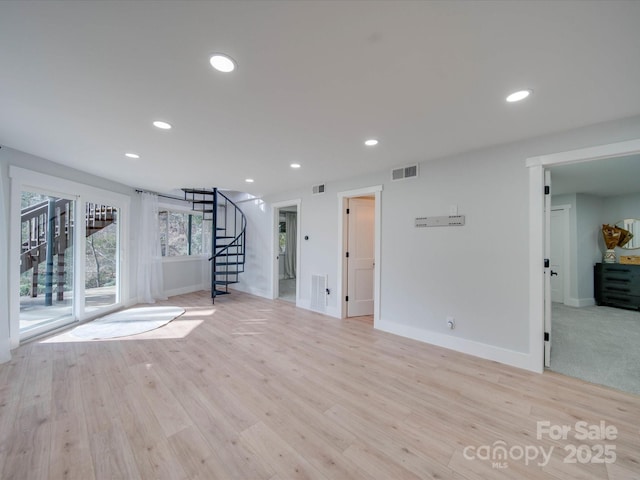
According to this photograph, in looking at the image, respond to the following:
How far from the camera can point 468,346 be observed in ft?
9.72

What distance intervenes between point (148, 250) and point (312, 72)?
5381 millimetres

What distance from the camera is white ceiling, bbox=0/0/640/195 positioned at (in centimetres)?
120

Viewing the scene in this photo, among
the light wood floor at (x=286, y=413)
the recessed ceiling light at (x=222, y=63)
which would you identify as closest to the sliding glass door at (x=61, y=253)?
the light wood floor at (x=286, y=413)

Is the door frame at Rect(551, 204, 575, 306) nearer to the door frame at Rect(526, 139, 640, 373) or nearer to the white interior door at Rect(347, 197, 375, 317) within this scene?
the door frame at Rect(526, 139, 640, 373)

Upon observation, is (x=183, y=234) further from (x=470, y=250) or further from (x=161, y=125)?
(x=470, y=250)

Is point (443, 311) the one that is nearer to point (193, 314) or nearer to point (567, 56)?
point (567, 56)

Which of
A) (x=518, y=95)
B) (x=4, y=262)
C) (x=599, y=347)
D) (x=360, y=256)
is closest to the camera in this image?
(x=518, y=95)

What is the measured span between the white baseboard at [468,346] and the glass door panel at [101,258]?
5.02 m

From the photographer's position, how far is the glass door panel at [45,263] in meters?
3.31

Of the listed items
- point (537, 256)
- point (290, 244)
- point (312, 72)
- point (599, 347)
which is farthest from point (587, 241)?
point (290, 244)

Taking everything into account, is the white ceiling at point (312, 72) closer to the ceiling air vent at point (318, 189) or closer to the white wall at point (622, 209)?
the ceiling air vent at point (318, 189)

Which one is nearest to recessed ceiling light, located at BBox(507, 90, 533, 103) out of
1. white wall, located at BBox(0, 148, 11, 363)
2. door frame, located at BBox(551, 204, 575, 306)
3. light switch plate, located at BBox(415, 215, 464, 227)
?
light switch plate, located at BBox(415, 215, 464, 227)

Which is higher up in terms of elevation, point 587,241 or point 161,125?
point 161,125

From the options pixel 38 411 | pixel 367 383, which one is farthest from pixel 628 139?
pixel 38 411
